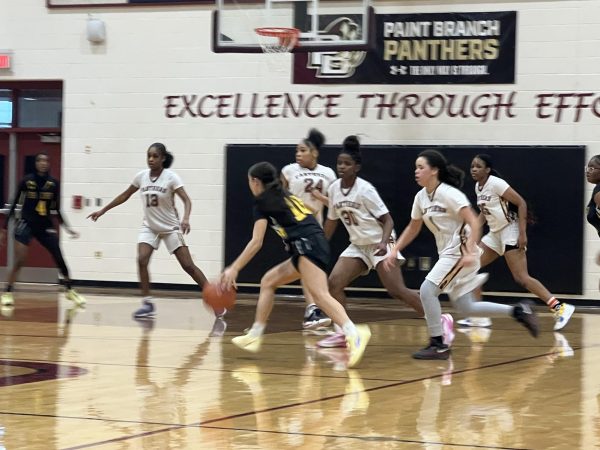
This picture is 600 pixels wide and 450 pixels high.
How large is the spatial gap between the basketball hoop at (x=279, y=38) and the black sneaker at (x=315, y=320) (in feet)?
14.2

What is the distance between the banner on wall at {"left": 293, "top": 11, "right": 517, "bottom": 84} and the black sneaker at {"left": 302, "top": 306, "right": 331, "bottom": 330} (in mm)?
6118

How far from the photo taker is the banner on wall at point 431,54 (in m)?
18.0

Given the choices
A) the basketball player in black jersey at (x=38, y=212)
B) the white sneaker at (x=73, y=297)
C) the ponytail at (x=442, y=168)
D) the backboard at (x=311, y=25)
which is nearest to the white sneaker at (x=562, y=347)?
the ponytail at (x=442, y=168)

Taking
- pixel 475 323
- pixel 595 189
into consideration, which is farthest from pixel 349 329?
pixel 475 323

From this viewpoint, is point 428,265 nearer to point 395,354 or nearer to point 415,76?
point 415,76

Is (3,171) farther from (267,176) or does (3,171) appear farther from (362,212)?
(267,176)

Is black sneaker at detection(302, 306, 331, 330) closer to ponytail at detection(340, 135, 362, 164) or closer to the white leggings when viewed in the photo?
ponytail at detection(340, 135, 362, 164)

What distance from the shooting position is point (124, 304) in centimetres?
1684

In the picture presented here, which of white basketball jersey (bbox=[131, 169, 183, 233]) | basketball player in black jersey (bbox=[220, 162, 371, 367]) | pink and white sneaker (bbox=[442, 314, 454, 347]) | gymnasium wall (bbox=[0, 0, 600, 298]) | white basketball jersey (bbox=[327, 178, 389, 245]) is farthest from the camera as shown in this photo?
gymnasium wall (bbox=[0, 0, 600, 298])

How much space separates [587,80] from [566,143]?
3.29 feet

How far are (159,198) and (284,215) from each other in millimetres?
4638

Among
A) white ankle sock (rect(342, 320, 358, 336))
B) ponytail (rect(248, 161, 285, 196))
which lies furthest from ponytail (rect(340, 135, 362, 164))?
white ankle sock (rect(342, 320, 358, 336))

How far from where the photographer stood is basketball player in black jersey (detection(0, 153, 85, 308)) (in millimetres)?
15961

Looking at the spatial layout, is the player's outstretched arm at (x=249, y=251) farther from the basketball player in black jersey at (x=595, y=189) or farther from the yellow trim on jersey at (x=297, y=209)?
the basketball player in black jersey at (x=595, y=189)
